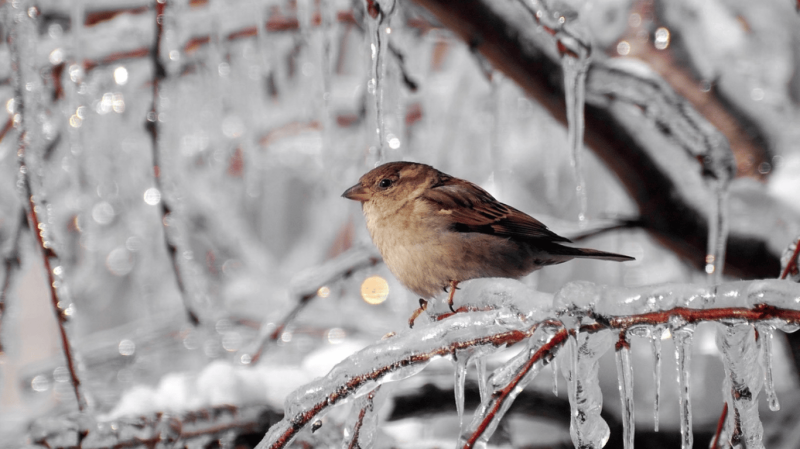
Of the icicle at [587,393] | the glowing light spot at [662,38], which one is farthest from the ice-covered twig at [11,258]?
the glowing light spot at [662,38]

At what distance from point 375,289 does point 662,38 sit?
10.1 ft

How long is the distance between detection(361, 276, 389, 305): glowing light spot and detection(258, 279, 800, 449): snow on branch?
3573 millimetres

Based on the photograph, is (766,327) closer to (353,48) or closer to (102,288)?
(353,48)

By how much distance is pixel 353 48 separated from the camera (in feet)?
17.6

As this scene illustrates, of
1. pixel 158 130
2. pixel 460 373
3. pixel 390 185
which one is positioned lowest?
pixel 460 373

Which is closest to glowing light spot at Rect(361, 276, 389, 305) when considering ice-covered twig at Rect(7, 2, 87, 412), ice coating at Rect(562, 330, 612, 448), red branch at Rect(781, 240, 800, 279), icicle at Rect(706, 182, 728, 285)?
icicle at Rect(706, 182, 728, 285)

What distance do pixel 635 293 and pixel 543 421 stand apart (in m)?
1.51

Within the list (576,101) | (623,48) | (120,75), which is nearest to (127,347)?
(120,75)

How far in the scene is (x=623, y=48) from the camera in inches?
183

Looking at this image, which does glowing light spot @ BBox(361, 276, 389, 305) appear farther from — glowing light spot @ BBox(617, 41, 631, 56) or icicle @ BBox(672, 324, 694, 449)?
icicle @ BBox(672, 324, 694, 449)

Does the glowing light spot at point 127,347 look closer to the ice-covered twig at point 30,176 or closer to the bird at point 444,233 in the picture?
the ice-covered twig at point 30,176

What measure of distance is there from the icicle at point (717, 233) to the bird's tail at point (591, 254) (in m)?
0.93

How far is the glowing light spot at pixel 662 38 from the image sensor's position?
4.50 m

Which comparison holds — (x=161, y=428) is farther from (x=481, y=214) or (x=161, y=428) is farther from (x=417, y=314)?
(x=481, y=214)
